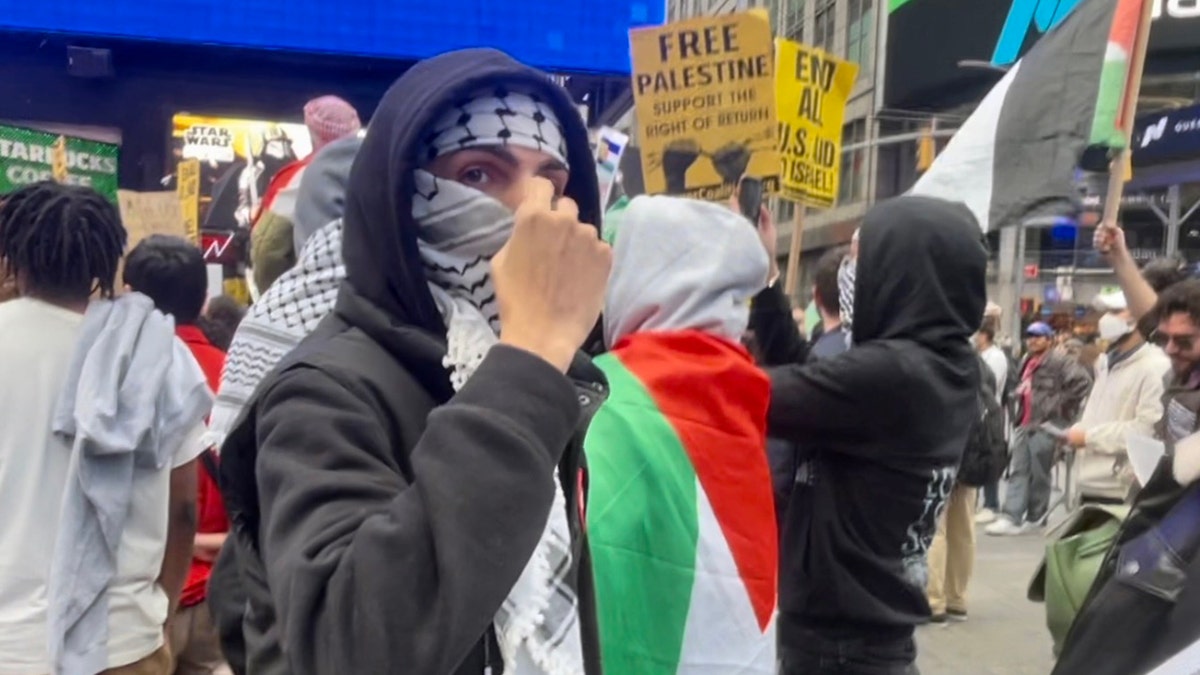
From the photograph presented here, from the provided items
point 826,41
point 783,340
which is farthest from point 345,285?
point 826,41

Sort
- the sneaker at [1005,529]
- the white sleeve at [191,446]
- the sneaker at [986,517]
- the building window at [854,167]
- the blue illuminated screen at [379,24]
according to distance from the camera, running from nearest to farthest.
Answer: the white sleeve at [191,446], the blue illuminated screen at [379,24], the sneaker at [1005,529], the sneaker at [986,517], the building window at [854,167]

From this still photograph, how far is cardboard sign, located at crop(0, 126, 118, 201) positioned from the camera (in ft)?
18.5

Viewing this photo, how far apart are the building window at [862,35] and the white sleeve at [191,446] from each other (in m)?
34.6

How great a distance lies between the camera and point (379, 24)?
24.1 ft

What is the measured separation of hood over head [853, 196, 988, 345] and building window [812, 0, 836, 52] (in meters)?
38.5

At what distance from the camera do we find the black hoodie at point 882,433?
314cm

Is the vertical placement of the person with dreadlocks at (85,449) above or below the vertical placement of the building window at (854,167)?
above

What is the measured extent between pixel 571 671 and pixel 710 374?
45.8 inches

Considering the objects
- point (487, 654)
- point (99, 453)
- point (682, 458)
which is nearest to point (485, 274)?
point (487, 654)

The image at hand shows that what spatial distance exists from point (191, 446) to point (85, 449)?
32cm

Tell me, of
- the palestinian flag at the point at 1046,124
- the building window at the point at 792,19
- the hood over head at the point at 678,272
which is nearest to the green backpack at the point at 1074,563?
the hood over head at the point at 678,272

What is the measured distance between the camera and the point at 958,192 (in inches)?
163

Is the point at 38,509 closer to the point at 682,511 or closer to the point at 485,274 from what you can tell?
the point at 682,511

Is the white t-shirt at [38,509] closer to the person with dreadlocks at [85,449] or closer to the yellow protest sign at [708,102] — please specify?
the person with dreadlocks at [85,449]
